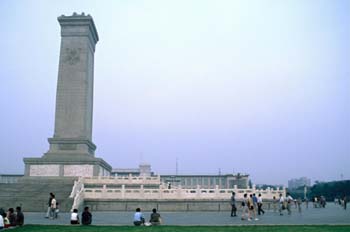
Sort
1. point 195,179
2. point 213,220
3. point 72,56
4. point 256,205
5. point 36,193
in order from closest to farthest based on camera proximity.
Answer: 1. point 213,220
2. point 256,205
3. point 36,193
4. point 72,56
5. point 195,179

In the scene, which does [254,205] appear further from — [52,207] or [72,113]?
[72,113]

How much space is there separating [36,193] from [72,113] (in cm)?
1002

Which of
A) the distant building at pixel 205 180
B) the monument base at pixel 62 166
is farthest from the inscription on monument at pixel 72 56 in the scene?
the distant building at pixel 205 180

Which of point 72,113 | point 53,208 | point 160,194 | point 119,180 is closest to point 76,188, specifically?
point 160,194

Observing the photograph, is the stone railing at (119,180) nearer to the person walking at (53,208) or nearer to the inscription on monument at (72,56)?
the inscription on monument at (72,56)

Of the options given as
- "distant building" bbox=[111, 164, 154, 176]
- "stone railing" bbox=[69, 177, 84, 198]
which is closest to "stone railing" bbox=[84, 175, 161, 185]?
"stone railing" bbox=[69, 177, 84, 198]

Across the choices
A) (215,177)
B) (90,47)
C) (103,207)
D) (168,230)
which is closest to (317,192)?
(215,177)

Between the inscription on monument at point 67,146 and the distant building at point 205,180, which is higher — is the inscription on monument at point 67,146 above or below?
above

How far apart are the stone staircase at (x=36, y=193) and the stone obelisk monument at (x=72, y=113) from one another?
2231 millimetres

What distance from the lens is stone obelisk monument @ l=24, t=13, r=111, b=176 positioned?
32719 millimetres

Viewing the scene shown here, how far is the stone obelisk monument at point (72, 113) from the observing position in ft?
107

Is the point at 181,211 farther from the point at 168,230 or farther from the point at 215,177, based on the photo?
the point at 215,177

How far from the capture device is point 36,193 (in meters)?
25.2

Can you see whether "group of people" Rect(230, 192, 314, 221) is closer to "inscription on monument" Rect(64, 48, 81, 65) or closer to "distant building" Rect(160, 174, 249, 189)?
"inscription on monument" Rect(64, 48, 81, 65)
